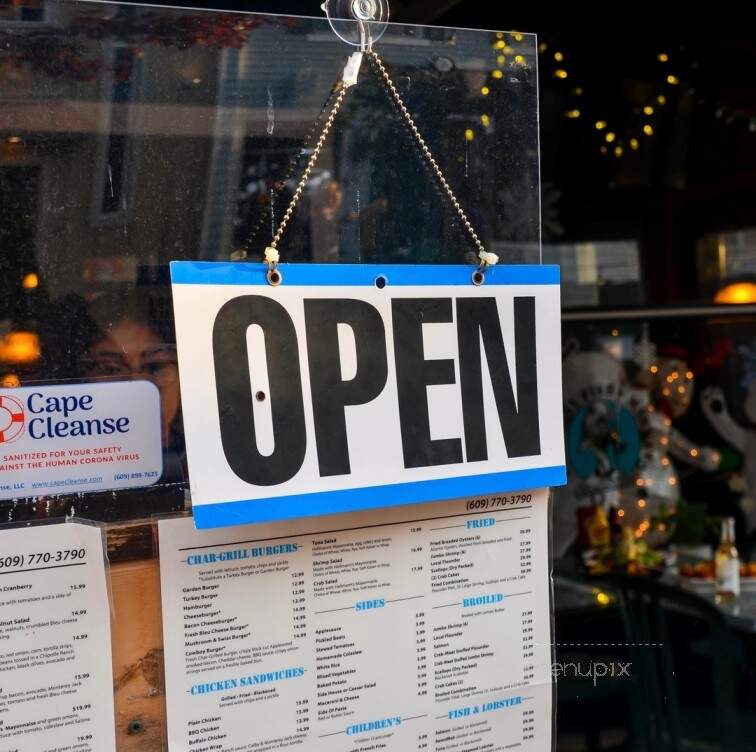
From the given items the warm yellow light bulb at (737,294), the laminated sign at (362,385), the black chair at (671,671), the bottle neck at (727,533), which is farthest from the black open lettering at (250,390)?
the warm yellow light bulb at (737,294)

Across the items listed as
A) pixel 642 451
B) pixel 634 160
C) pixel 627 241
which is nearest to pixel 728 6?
pixel 634 160

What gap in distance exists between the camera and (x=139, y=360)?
0.99 m

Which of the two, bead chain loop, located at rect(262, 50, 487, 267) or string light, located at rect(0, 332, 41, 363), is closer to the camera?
string light, located at rect(0, 332, 41, 363)

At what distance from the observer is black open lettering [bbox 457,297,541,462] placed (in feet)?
3.63

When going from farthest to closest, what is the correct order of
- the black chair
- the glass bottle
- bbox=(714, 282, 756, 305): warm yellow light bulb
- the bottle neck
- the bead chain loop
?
bbox=(714, 282, 756, 305): warm yellow light bulb, the bottle neck, the glass bottle, the black chair, the bead chain loop

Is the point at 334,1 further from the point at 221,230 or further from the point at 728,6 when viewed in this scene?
the point at 728,6

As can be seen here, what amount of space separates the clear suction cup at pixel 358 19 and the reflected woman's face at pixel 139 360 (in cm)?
41

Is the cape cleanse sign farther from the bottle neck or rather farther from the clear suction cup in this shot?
the bottle neck

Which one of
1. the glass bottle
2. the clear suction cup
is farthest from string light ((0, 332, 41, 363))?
the glass bottle

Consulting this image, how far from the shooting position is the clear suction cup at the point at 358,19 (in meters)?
1.08

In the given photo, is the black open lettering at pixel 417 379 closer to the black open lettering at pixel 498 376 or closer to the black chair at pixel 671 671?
the black open lettering at pixel 498 376

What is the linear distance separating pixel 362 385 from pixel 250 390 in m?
0.13

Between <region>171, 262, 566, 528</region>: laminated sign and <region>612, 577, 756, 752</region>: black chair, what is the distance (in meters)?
1.09

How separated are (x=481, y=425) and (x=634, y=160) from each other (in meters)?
3.39
